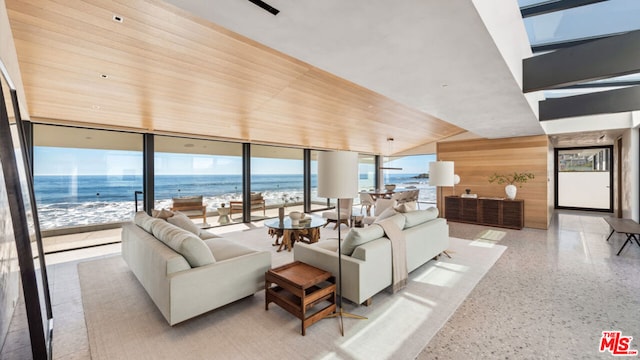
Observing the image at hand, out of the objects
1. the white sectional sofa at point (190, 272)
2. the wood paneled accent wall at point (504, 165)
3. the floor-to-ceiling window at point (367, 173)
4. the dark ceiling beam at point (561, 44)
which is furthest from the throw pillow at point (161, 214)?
the floor-to-ceiling window at point (367, 173)

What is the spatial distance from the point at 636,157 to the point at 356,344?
305 inches

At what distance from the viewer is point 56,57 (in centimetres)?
275

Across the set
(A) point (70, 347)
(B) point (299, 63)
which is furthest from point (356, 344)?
(B) point (299, 63)

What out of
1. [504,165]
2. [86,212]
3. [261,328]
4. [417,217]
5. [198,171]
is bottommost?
[261,328]

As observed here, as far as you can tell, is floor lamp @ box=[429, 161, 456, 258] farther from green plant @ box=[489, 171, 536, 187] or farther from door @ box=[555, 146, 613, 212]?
door @ box=[555, 146, 613, 212]

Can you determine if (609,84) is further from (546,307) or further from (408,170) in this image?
(408,170)

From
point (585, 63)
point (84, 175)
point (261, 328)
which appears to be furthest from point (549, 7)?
point (84, 175)

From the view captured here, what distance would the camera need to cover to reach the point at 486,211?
6664 mm

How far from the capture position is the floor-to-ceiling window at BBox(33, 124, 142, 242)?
459 cm

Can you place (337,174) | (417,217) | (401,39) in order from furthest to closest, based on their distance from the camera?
(417,217) < (337,174) < (401,39)

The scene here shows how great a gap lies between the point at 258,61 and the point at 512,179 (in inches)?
278

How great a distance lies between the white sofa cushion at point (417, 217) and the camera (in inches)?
137

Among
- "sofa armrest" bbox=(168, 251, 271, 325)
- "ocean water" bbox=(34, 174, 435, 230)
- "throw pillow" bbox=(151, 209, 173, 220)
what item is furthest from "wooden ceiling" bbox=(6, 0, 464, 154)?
"sofa armrest" bbox=(168, 251, 271, 325)

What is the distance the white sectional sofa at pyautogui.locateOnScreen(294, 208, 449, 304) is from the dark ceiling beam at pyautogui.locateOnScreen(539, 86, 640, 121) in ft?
11.9
